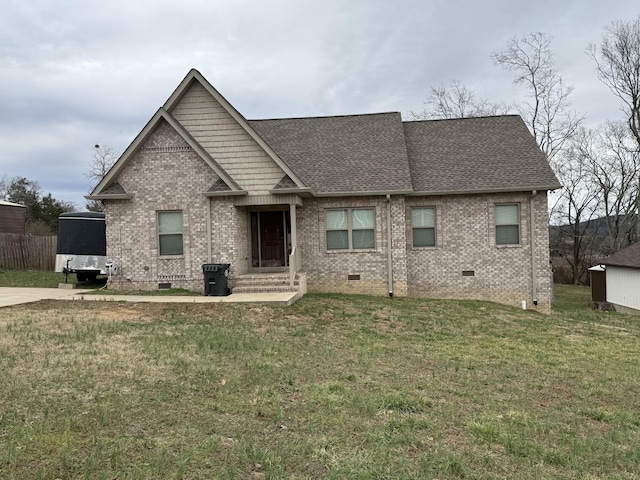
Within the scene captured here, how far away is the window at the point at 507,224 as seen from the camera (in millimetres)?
15688

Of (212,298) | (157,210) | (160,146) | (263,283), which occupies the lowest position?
(212,298)

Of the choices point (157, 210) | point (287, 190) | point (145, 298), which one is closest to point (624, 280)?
point (287, 190)

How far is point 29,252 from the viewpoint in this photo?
2450 centimetres

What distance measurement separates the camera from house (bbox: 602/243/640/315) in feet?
79.4

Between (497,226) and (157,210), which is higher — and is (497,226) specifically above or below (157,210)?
below

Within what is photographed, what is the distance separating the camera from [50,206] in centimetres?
4688

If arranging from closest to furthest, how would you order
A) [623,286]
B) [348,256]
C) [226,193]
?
[226,193] → [348,256] → [623,286]

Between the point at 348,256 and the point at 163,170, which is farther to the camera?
the point at 348,256

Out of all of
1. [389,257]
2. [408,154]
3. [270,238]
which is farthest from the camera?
[408,154]

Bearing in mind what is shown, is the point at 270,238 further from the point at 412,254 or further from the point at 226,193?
the point at 412,254

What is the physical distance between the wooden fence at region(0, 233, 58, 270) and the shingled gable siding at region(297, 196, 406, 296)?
51.8 feet

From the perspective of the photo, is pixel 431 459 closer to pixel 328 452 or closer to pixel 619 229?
pixel 328 452

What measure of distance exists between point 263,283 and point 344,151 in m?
6.38

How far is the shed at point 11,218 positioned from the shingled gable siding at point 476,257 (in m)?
30.0
